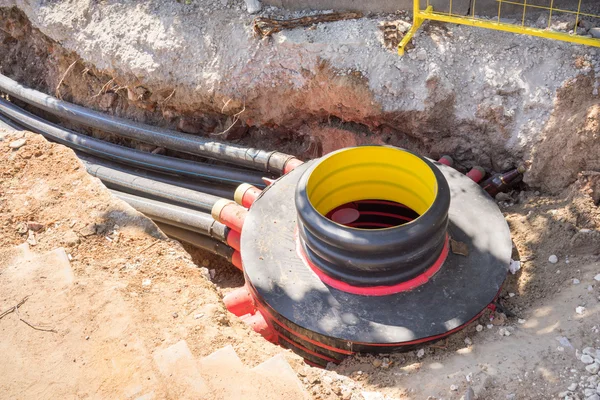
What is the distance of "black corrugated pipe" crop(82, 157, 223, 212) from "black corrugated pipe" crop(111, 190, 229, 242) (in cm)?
8

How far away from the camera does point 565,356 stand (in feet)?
10.0

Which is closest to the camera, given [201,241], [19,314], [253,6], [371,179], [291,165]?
[19,314]

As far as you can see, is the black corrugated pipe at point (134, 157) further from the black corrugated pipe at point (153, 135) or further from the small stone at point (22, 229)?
the small stone at point (22, 229)

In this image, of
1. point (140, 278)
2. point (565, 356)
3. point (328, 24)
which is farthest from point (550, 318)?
point (328, 24)

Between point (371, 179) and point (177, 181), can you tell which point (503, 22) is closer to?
point (371, 179)

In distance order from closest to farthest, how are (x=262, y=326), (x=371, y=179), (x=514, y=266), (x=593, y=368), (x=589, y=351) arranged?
(x=593, y=368), (x=589, y=351), (x=262, y=326), (x=514, y=266), (x=371, y=179)

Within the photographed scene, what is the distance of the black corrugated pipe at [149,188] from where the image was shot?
4.86 metres

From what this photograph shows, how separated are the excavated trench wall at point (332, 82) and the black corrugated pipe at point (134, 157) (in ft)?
1.34

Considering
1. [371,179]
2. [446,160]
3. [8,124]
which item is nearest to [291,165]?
[371,179]

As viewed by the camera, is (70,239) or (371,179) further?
(371,179)

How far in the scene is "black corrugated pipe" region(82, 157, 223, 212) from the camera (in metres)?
4.86

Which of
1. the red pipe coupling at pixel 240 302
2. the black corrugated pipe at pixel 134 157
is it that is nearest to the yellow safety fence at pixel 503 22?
the black corrugated pipe at pixel 134 157

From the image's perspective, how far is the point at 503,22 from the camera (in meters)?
4.60

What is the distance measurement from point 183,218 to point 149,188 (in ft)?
1.77
